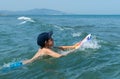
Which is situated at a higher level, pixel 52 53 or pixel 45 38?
pixel 45 38

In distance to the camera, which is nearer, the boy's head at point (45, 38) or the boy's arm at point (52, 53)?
the boy's head at point (45, 38)

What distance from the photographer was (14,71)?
405 inches

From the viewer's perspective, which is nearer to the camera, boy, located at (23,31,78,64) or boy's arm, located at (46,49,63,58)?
boy, located at (23,31,78,64)

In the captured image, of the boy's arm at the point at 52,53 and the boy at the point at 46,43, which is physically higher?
the boy at the point at 46,43

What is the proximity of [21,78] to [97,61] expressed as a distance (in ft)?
9.35

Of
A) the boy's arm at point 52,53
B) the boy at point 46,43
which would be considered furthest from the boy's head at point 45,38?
the boy's arm at point 52,53

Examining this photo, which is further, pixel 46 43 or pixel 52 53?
pixel 52 53

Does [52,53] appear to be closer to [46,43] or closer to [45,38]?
[46,43]

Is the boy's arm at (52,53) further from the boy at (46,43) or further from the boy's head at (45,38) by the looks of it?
the boy's head at (45,38)

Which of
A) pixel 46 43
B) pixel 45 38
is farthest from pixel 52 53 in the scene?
pixel 45 38

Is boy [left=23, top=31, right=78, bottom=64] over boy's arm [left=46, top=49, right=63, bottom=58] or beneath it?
over

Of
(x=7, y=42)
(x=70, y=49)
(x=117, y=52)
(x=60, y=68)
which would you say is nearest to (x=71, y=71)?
(x=60, y=68)

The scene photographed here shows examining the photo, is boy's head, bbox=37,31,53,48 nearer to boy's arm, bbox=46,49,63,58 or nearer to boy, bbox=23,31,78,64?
boy, bbox=23,31,78,64

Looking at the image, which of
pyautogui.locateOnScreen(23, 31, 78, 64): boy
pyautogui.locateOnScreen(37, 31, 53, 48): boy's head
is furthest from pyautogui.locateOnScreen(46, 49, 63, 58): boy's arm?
pyautogui.locateOnScreen(37, 31, 53, 48): boy's head
